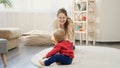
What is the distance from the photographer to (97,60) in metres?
2.41

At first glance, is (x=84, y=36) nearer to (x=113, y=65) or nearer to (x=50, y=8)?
(x=50, y=8)

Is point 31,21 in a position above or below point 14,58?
above

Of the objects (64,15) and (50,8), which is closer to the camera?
(64,15)

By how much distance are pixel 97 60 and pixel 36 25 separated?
9.99ft

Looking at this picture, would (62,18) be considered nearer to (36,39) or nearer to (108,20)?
(36,39)

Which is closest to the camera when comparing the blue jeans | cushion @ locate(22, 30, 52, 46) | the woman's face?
the blue jeans

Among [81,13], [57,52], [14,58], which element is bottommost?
[14,58]

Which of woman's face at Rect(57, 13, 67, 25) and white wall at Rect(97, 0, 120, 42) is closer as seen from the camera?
woman's face at Rect(57, 13, 67, 25)

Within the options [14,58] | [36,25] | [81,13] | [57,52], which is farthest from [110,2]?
[57,52]

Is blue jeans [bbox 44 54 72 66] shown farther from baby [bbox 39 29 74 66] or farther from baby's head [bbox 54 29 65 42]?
baby's head [bbox 54 29 65 42]

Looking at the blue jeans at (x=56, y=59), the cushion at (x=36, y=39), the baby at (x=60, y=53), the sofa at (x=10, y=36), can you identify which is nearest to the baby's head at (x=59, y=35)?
the baby at (x=60, y=53)

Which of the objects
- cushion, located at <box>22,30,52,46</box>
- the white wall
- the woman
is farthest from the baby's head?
the white wall

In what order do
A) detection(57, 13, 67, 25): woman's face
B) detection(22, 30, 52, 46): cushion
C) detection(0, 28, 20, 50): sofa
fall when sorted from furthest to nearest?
detection(22, 30, 52, 46): cushion < detection(0, 28, 20, 50): sofa < detection(57, 13, 67, 25): woman's face

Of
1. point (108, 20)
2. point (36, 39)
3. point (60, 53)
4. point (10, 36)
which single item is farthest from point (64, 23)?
point (108, 20)
